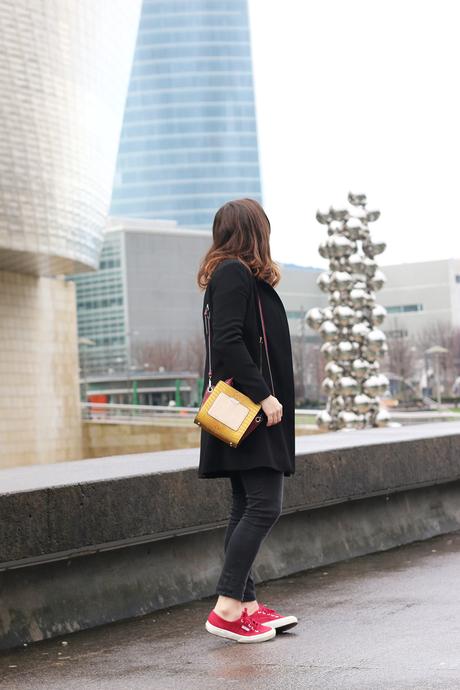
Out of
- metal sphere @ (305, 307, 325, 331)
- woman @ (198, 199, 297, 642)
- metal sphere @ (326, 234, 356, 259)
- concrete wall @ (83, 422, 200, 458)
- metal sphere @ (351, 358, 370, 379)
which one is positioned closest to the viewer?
woman @ (198, 199, 297, 642)

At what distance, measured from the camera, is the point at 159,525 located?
564 centimetres

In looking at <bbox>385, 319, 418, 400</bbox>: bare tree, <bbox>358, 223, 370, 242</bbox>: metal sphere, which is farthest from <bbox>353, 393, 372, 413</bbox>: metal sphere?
<bbox>385, 319, 418, 400</bbox>: bare tree

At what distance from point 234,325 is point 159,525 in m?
1.40

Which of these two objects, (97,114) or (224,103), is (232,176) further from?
(97,114)

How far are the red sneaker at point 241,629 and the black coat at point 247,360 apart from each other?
619mm

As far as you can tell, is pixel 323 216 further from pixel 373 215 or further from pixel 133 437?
pixel 133 437

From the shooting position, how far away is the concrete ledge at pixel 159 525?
199 inches

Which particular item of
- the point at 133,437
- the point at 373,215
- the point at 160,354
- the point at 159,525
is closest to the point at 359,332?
the point at 373,215

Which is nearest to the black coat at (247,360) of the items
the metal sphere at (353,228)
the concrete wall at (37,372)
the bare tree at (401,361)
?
the metal sphere at (353,228)

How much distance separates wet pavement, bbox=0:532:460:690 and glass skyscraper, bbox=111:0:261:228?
170954mm

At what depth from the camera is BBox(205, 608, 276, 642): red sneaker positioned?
4730mm

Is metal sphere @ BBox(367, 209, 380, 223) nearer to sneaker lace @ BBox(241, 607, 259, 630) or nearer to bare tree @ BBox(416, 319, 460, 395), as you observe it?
sneaker lace @ BBox(241, 607, 259, 630)

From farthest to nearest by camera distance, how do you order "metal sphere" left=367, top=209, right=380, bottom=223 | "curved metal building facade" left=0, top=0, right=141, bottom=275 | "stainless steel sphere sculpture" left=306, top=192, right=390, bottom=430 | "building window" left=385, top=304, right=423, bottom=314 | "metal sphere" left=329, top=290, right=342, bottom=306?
"building window" left=385, top=304, right=423, bottom=314, "curved metal building facade" left=0, top=0, right=141, bottom=275, "metal sphere" left=329, top=290, right=342, bottom=306, "metal sphere" left=367, top=209, right=380, bottom=223, "stainless steel sphere sculpture" left=306, top=192, right=390, bottom=430

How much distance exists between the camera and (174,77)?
180m
